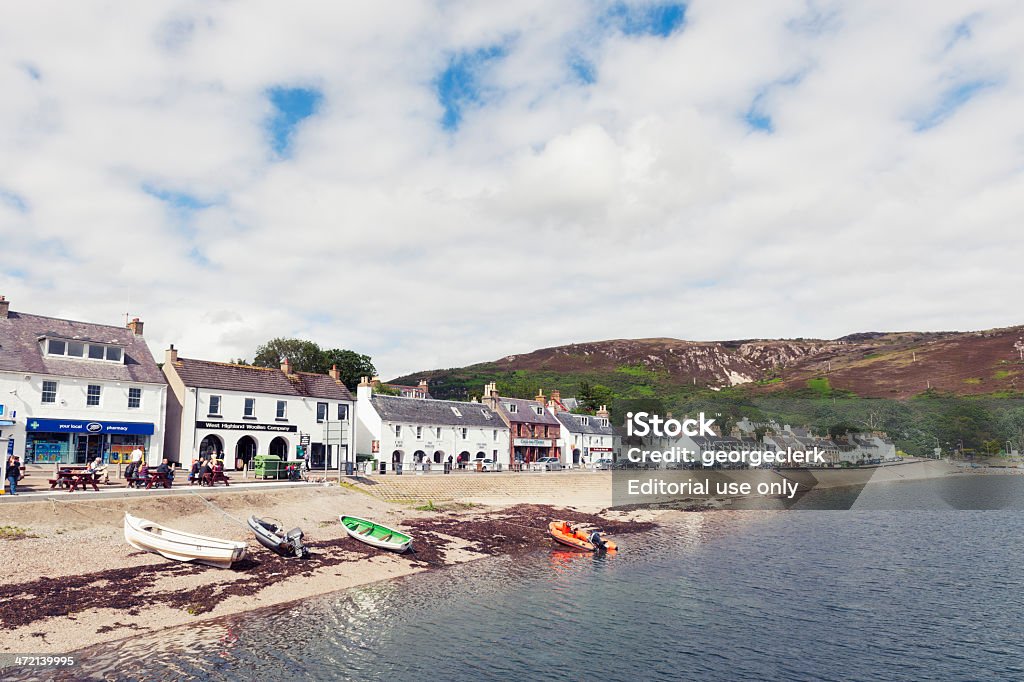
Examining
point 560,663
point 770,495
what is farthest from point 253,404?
point 770,495

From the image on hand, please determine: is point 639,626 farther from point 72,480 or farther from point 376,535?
point 72,480

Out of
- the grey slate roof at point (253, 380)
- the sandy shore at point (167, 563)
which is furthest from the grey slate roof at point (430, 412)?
the sandy shore at point (167, 563)

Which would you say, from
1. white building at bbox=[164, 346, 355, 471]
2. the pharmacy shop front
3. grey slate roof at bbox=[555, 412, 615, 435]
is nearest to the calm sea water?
white building at bbox=[164, 346, 355, 471]

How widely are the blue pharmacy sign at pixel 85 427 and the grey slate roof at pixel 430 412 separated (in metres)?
25.9

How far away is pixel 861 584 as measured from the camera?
3628 cm

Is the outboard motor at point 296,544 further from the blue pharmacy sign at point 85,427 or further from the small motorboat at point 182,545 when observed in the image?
the blue pharmacy sign at point 85,427

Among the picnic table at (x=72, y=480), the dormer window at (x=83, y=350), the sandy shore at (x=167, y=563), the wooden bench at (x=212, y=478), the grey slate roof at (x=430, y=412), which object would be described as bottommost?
the sandy shore at (x=167, y=563)

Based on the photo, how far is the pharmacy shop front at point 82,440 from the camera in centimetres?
4709

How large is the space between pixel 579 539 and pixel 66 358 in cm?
4242

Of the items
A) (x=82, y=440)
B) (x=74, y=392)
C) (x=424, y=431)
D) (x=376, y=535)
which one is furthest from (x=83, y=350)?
(x=424, y=431)

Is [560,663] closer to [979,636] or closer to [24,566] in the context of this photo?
[979,636]

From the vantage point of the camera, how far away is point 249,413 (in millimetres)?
59938

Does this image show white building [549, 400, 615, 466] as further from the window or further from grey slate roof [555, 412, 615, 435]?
the window

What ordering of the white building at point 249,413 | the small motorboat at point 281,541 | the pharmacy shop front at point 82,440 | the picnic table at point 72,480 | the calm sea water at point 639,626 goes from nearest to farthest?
the calm sea water at point 639,626
the small motorboat at point 281,541
the picnic table at point 72,480
the pharmacy shop front at point 82,440
the white building at point 249,413
